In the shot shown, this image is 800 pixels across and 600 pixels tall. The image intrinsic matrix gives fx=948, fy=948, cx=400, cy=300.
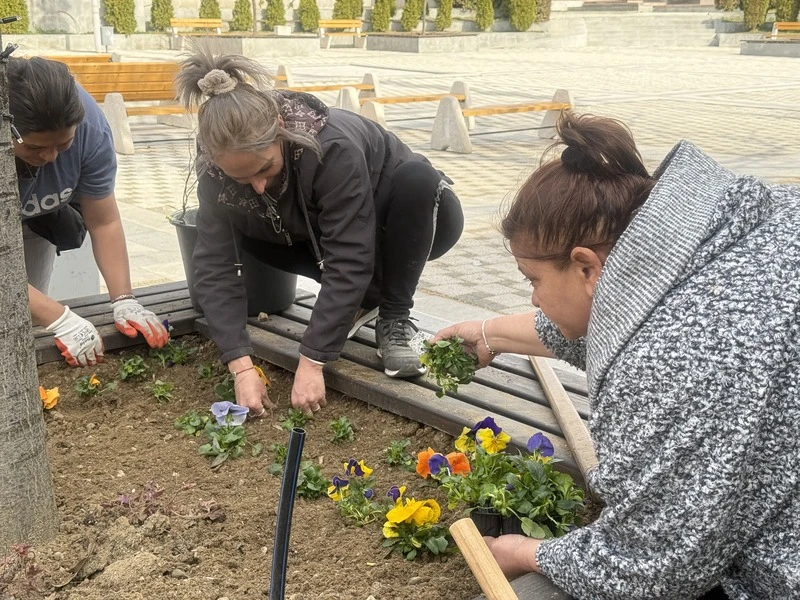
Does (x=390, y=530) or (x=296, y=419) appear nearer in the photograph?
(x=390, y=530)

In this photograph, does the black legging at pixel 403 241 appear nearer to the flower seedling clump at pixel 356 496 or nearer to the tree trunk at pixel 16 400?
the flower seedling clump at pixel 356 496

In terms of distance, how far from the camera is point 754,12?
2720 cm

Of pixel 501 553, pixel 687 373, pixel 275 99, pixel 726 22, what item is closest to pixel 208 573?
pixel 501 553

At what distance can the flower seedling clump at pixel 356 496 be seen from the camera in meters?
2.18

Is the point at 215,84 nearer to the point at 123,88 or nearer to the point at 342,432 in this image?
the point at 342,432

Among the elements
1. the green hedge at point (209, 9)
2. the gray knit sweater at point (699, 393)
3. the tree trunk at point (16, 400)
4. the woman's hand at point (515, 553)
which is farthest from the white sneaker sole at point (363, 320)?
the green hedge at point (209, 9)

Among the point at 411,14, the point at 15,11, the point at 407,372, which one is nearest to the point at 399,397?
the point at 407,372

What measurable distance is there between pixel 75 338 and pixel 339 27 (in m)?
24.0

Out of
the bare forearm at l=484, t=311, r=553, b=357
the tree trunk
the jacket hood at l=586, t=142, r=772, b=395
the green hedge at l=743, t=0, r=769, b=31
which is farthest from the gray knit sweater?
the green hedge at l=743, t=0, r=769, b=31

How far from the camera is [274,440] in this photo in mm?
2658

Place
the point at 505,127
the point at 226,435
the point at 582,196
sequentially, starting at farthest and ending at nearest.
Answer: the point at 505,127 < the point at 226,435 < the point at 582,196

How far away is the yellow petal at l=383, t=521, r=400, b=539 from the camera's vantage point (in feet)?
6.65

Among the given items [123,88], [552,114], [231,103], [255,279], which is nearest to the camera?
[231,103]

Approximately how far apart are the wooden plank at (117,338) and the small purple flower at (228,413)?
0.74 meters
